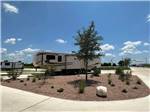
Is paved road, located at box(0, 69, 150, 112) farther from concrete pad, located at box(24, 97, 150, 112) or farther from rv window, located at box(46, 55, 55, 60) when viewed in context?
rv window, located at box(46, 55, 55, 60)

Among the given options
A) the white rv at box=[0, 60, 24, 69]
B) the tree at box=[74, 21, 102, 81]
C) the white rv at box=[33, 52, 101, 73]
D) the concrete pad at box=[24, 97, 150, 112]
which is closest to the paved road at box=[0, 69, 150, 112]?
the concrete pad at box=[24, 97, 150, 112]

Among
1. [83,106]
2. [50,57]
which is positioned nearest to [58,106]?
[83,106]

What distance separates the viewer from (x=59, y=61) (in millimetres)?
27844

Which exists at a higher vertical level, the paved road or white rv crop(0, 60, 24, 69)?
white rv crop(0, 60, 24, 69)

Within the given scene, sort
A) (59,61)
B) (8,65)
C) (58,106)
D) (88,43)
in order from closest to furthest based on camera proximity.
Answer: (58,106) → (88,43) → (59,61) → (8,65)

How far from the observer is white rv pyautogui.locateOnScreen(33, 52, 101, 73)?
2638 centimetres

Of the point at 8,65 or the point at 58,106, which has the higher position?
the point at 8,65

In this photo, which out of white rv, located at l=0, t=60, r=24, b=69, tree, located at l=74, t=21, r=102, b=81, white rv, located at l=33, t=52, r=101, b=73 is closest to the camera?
tree, located at l=74, t=21, r=102, b=81

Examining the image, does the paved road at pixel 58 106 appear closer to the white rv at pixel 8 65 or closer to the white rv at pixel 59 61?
the white rv at pixel 59 61

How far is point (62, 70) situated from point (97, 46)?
394 inches

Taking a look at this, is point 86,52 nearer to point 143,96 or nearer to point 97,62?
point 143,96

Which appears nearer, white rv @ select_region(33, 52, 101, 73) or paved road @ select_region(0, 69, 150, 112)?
paved road @ select_region(0, 69, 150, 112)

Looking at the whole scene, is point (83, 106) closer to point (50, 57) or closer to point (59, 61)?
point (50, 57)

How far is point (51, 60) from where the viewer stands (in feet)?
88.1
